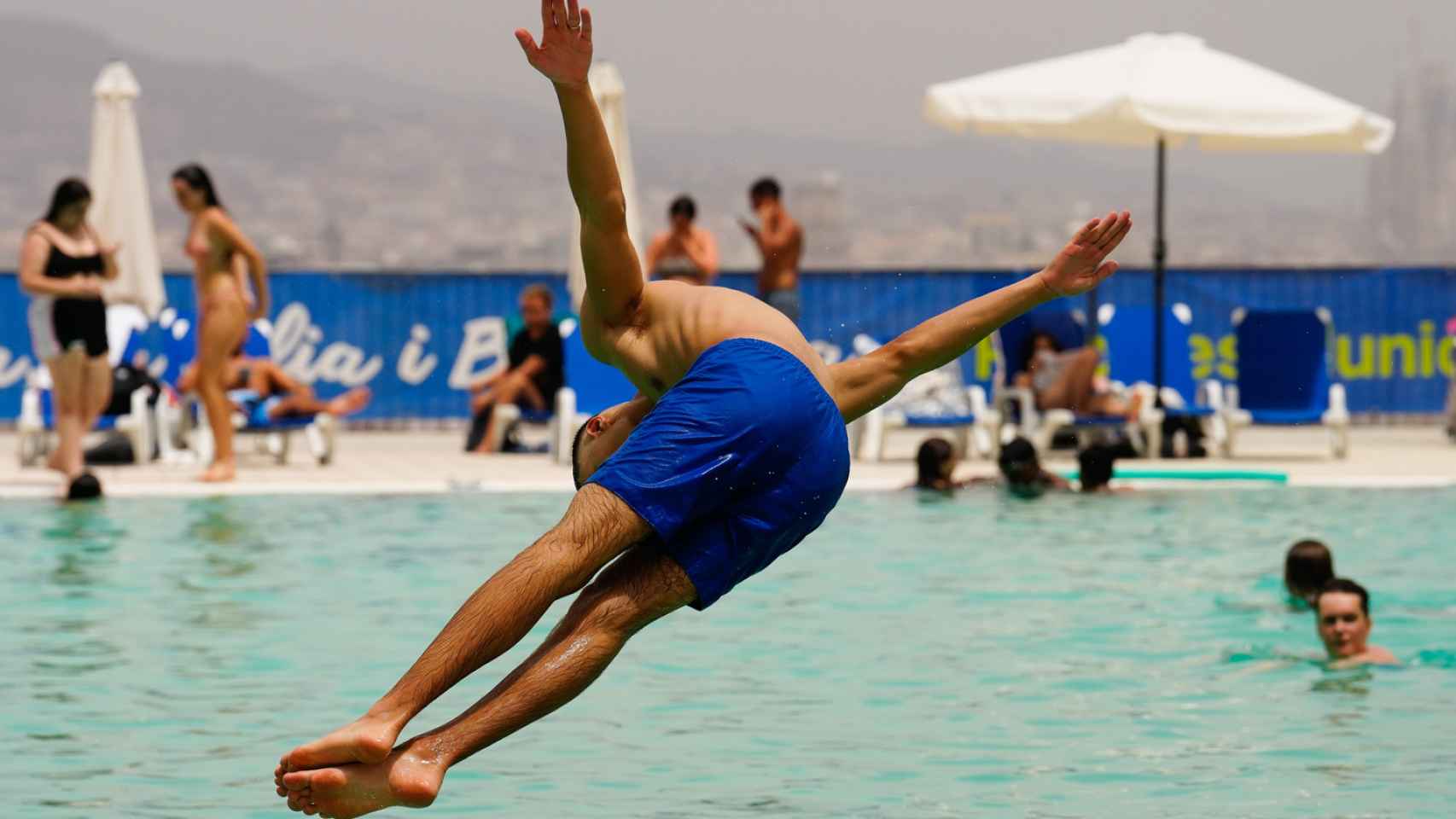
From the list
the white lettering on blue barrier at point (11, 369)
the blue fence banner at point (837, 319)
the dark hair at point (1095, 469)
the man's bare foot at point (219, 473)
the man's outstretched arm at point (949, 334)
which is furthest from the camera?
the blue fence banner at point (837, 319)

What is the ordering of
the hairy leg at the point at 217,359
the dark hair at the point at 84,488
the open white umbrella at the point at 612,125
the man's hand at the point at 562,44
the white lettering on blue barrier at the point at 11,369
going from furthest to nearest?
the white lettering on blue barrier at the point at 11,369 < the open white umbrella at the point at 612,125 < the hairy leg at the point at 217,359 < the dark hair at the point at 84,488 < the man's hand at the point at 562,44

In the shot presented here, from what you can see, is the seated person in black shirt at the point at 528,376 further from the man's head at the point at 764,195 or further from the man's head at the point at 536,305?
the man's head at the point at 764,195

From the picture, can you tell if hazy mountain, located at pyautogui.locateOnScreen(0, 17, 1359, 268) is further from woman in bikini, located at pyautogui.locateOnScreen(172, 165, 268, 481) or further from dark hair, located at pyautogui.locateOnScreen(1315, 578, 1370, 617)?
dark hair, located at pyautogui.locateOnScreen(1315, 578, 1370, 617)

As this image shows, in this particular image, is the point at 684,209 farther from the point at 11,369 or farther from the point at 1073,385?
the point at 11,369

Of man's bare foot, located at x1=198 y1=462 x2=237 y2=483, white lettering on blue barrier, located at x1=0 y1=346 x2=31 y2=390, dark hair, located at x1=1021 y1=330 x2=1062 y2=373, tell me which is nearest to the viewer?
man's bare foot, located at x1=198 y1=462 x2=237 y2=483

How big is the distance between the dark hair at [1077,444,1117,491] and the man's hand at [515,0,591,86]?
8723 millimetres

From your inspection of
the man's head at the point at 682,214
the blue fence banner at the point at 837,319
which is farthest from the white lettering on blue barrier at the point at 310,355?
the man's head at the point at 682,214

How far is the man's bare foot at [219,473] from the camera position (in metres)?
13.3

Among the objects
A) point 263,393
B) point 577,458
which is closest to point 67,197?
point 263,393

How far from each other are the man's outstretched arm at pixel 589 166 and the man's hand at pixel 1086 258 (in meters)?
0.93

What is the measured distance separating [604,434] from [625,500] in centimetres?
58

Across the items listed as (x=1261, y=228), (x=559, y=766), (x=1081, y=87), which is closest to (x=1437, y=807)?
(x=559, y=766)

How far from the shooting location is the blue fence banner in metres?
19.1

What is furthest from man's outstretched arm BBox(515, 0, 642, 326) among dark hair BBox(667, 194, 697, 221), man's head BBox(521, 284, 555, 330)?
man's head BBox(521, 284, 555, 330)
